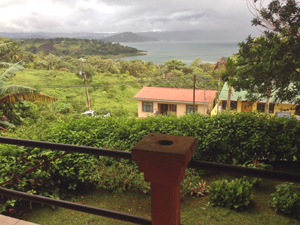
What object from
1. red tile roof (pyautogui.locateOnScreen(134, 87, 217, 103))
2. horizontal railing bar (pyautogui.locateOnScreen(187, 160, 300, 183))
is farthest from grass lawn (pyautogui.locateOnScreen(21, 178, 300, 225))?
red tile roof (pyautogui.locateOnScreen(134, 87, 217, 103))

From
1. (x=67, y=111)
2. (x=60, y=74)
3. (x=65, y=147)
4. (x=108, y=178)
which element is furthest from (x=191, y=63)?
(x=65, y=147)

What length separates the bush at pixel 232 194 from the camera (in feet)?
12.2

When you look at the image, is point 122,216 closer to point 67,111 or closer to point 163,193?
point 163,193

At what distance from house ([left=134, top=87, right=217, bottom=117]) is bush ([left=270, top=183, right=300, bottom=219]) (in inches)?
562

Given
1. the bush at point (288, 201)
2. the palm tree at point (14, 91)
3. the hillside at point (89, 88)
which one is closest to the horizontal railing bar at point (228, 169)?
the bush at point (288, 201)

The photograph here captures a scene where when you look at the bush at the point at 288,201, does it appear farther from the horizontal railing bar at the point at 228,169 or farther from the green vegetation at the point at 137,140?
the horizontal railing bar at the point at 228,169

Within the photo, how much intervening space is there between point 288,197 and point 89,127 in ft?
11.9

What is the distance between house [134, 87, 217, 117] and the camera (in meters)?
18.4

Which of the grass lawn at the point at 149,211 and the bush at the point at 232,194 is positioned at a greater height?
the bush at the point at 232,194

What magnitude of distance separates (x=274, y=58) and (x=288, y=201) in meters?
2.56

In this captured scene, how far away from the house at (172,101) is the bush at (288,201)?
14276 mm

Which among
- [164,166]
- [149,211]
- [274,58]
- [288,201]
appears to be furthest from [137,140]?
[164,166]

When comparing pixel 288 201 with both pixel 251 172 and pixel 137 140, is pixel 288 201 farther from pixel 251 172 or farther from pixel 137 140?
pixel 251 172

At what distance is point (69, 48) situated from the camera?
45625 millimetres
